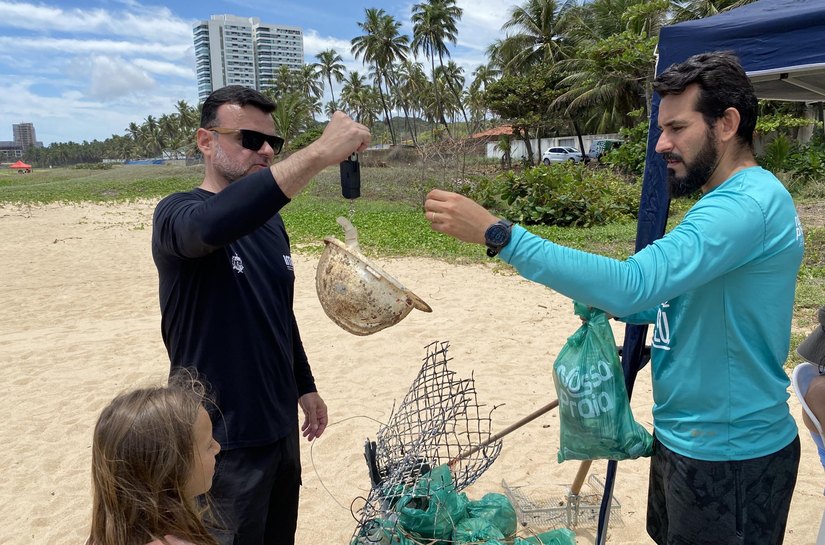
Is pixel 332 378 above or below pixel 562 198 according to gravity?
below

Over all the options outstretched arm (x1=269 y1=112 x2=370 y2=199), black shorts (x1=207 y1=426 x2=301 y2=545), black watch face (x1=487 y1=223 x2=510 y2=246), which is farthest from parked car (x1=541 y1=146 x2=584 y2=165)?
black watch face (x1=487 y1=223 x2=510 y2=246)

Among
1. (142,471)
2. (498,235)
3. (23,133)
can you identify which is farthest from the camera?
(23,133)

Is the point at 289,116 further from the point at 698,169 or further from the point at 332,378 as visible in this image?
the point at 698,169

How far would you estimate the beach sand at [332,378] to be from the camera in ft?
11.3

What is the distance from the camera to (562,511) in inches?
125

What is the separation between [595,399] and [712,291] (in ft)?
1.88

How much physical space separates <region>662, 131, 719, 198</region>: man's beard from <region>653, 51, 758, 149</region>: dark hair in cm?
6

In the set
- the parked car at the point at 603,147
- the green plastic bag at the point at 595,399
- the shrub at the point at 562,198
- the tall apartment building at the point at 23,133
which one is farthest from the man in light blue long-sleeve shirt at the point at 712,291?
the tall apartment building at the point at 23,133

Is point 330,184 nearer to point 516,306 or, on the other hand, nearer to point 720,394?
point 516,306

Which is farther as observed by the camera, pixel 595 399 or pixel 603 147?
pixel 603 147

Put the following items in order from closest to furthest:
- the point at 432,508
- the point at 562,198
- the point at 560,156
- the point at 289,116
→ 1. the point at 432,508
2. the point at 562,198
3. the point at 560,156
4. the point at 289,116

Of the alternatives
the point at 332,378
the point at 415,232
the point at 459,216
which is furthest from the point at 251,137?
the point at 415,232

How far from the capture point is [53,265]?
10758mm

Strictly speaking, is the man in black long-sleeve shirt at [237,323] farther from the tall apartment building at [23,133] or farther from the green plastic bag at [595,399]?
the tall apartment building at [23,133]
